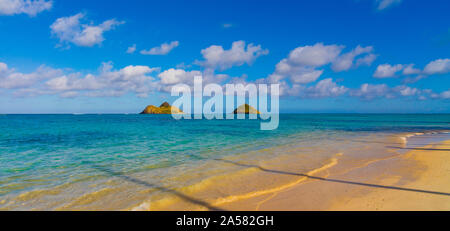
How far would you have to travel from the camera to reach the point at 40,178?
899 centimetres

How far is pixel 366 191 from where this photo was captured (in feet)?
23.1

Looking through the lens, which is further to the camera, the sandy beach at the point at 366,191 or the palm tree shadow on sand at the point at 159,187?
the palm tree shadow on sand at the point at 159,187

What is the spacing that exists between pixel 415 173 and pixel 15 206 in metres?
14.3

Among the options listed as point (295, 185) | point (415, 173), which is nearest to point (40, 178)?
point (295, 185)

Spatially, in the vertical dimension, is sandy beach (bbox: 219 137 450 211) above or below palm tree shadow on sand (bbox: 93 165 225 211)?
above

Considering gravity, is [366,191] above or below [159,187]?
above

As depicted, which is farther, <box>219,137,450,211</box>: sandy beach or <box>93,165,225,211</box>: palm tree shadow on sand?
<box>93,165,225,211</box>: palm tree shadow on sand

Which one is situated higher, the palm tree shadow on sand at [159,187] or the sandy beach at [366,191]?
the sandy beach at [366,191]

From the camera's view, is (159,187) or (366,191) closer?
(366,191)

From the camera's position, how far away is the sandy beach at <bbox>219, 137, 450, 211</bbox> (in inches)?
236

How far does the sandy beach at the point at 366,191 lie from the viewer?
5992 millimetres
